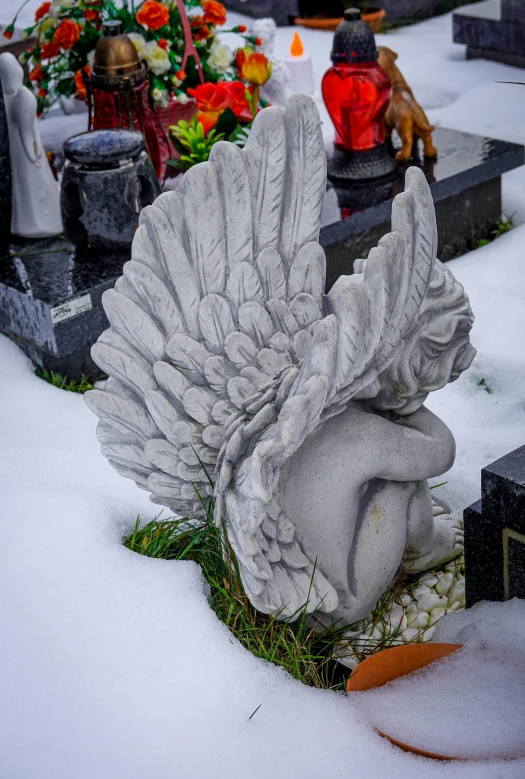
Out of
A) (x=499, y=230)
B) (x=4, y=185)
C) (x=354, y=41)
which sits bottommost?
(x=499, y=230)

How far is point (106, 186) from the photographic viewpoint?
2979mm

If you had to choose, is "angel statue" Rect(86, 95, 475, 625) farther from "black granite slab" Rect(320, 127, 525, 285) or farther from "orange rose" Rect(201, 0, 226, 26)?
"orange rose" Rect(201, 0, 226, 26)

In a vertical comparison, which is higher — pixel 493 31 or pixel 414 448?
pixel 414 448

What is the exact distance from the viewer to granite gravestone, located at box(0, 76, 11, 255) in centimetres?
317

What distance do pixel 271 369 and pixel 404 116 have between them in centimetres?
205

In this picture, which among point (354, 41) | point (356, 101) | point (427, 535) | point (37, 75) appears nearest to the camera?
point (427, 535)

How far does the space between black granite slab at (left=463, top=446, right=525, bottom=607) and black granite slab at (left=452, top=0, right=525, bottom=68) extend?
4129 mm

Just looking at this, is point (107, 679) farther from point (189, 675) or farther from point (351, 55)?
point (351, 55)

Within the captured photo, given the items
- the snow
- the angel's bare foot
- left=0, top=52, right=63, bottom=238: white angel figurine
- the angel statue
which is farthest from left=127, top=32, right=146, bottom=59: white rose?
the snow

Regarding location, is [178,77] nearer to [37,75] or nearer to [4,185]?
[37,75]

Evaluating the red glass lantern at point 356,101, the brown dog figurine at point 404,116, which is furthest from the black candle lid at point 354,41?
the brown dog figurine at point 404,116

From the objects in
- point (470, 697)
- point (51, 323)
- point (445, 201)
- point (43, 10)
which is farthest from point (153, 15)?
point (470, 697)

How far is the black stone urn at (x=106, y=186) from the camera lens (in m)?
2.96

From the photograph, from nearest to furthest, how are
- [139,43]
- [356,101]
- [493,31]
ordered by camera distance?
[356,101] < [139,43] < [493,31]
